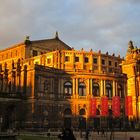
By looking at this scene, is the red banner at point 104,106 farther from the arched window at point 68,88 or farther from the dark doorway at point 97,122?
the arched window at point 68,88

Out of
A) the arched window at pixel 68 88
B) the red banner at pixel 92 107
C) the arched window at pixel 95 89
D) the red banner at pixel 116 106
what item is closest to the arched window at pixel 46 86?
the arched window at pixel 68 88

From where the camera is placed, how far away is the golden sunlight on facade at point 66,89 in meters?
86.8

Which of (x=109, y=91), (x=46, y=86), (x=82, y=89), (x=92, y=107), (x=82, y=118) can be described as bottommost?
(x=82, y=118)

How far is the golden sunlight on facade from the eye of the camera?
285 feet

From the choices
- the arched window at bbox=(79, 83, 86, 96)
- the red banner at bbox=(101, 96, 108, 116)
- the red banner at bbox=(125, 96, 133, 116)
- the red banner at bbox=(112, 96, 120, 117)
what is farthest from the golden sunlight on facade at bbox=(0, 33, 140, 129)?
the red banner at bbox=(112, 96, 120, 117)

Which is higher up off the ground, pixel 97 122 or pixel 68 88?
pixel 68 88

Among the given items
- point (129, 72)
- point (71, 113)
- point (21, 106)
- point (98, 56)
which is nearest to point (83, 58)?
point (98, 56)

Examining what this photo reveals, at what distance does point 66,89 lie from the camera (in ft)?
311

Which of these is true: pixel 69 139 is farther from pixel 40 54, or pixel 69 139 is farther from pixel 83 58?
pixel 40 54

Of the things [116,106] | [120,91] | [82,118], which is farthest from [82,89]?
[120,91]

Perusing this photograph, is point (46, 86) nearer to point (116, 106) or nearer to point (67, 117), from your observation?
point (67, 117)

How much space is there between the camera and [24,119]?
281 feet

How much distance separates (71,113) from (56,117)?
5.01 metres

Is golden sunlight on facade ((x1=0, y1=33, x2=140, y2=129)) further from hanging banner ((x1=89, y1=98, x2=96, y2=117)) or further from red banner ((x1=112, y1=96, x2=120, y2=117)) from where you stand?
red banner ((x1=112, y1=96, x2=120, y2=117))
